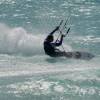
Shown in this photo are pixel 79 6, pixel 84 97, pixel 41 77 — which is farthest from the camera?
pixel 79 6

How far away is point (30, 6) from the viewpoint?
210 ft

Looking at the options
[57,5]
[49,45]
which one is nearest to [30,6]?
[57,5]

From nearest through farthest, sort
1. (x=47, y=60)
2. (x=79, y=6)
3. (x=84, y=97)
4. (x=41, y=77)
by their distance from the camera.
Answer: (x=84, y=97), (x=41, y=77), (x=47, y=60), (x=79, y=6)

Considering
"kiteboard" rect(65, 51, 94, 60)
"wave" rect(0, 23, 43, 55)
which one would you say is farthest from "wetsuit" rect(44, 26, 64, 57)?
"wave" rect(0, 23, 43, 55)

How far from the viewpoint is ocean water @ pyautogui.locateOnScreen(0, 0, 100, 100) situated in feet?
94.1

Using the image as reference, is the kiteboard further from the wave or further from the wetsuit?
the wave

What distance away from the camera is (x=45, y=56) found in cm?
3712

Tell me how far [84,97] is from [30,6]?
3731 centimetres

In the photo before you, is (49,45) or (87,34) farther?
(87,34)

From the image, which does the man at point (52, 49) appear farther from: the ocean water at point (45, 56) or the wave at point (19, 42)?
the wave at point (19, 42)

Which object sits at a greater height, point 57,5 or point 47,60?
point 47,60

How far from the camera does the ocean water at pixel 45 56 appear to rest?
28.7 meters

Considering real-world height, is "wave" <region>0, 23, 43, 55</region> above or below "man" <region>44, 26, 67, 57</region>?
below

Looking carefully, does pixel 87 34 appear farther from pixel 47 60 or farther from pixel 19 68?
pixel 19 68
